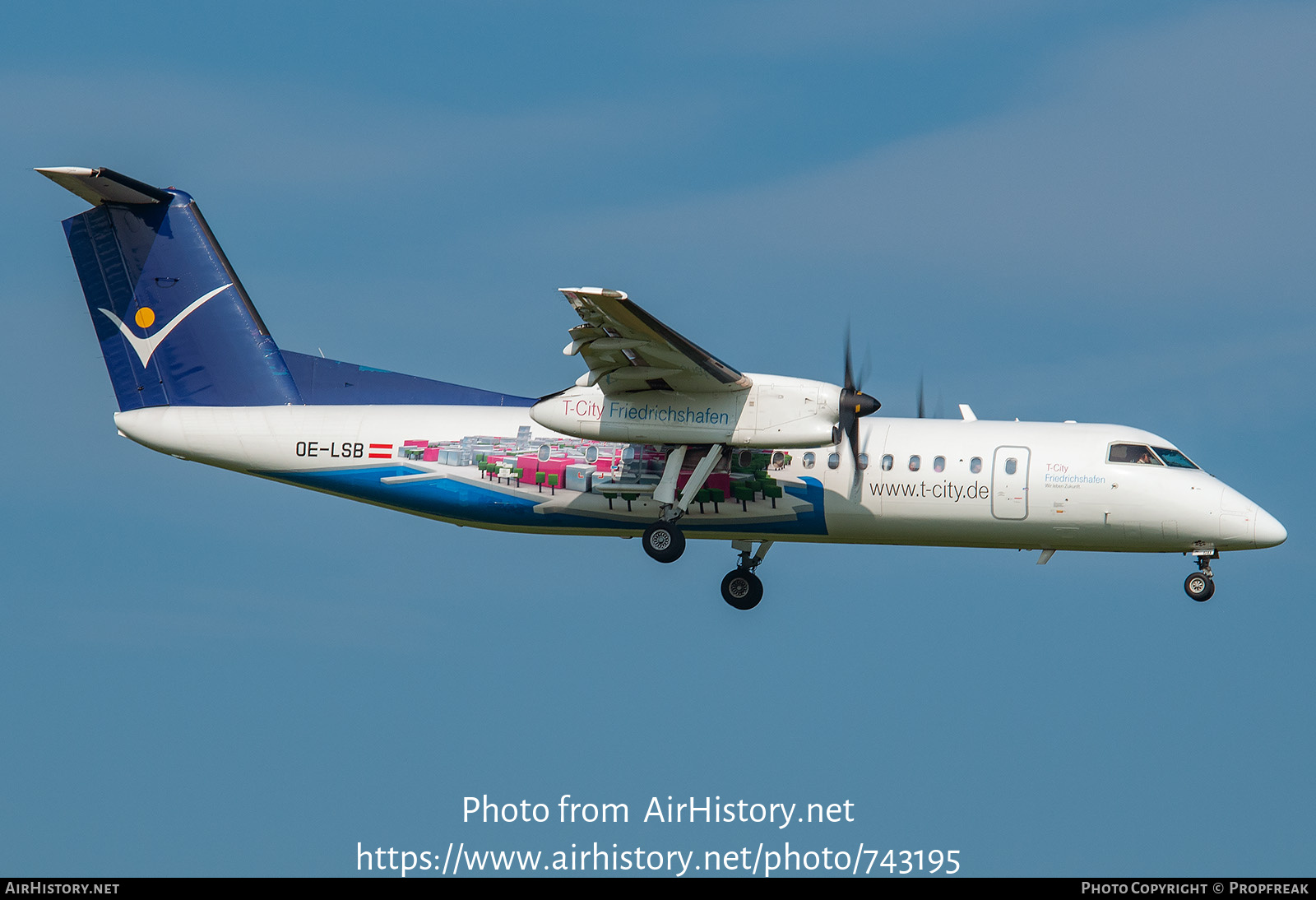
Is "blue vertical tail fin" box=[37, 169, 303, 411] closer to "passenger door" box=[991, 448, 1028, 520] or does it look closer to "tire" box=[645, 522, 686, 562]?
"tire" box=[645, 522, 686, 562]

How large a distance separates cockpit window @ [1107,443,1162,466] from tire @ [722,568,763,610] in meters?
5.58

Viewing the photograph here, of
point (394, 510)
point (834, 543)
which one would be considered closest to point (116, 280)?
point (394, 510)

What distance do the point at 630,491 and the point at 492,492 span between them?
2.11m

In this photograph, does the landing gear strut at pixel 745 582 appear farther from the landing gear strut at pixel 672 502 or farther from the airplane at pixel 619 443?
the landing gear strut at pixel 672 502

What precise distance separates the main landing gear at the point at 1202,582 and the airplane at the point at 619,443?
0.9 inches

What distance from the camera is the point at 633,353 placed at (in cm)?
1986

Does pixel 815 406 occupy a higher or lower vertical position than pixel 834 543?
higher

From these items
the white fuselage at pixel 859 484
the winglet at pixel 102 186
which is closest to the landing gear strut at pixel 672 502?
the white fuselage at pixel 859 484

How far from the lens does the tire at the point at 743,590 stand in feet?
74.4

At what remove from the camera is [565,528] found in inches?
869

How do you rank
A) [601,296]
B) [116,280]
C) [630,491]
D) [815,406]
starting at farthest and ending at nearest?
1. [116,280]
2. [630,491]
3. [815,406]
4. [601,296]

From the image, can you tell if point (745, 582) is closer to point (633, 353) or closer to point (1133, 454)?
point (633, 353)

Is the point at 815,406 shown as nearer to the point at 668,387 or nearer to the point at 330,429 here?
the point at 668,387

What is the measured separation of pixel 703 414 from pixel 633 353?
130 cm
